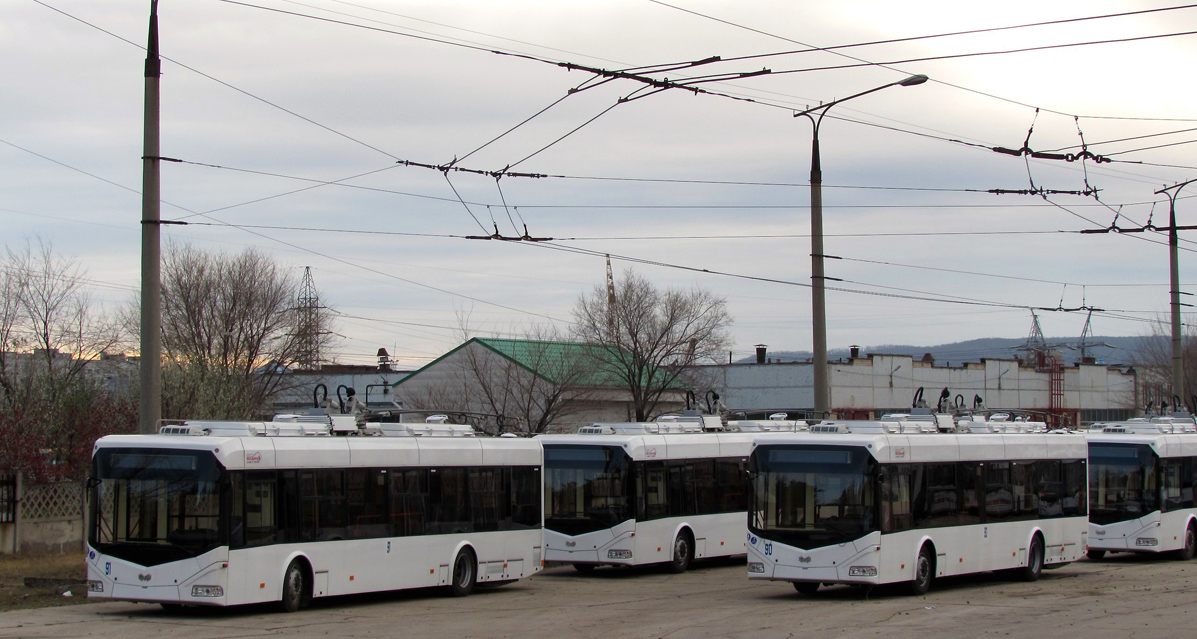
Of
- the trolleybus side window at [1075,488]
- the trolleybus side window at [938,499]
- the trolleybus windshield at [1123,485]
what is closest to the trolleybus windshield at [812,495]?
the trolleybus side window at [938,499]

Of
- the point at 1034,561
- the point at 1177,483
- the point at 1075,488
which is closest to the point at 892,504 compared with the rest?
the point at 1034,561

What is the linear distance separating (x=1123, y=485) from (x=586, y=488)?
1150 centimetres

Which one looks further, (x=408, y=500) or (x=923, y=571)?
(x=923, y=571)

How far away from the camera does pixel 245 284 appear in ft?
177

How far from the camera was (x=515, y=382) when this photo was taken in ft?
208

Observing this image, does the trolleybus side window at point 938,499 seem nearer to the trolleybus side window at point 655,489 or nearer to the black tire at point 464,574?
the trolleybus side window at point 655,489

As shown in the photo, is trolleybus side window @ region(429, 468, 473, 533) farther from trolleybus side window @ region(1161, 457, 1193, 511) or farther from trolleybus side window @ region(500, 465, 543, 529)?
trolleybus side window @ region(1161, 457, 1193, 511)

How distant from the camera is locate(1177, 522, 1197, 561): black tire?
29.4m

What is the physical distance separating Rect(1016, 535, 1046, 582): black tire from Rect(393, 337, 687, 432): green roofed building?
3330cm

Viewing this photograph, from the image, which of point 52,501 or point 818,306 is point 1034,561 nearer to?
point 818,306

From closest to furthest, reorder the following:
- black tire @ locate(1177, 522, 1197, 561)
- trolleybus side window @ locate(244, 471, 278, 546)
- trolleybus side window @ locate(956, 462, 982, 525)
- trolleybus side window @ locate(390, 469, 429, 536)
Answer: trolleybus side window @ locate(244, 471, 278, 546)
trolleybus side window @ locate(390, 469, 429, 536)
trolleybus side window @ locate(956, 462, 982, 525)
black tire @ locate(1177, 522, 1197, 561)

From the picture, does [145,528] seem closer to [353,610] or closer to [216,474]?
[216,474]

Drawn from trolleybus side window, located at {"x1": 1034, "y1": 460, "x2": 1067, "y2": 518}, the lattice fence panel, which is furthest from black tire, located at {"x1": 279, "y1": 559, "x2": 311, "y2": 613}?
trolleybus side window, located at {"x1": 1034, "y1": 460, "x2": 1067, "y2": 518}

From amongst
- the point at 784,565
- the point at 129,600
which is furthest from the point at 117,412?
the point at 784,565
